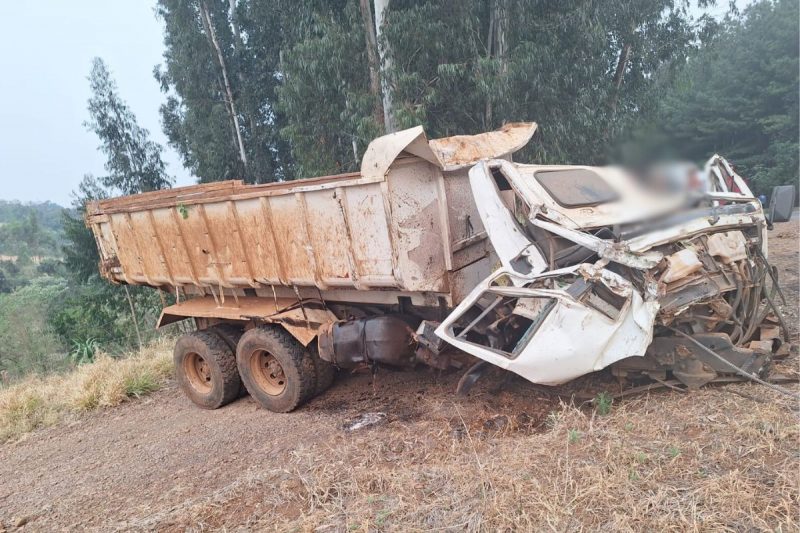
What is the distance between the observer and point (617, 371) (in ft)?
12.7

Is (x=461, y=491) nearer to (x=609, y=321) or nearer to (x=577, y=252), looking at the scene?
(x=609, y=321)

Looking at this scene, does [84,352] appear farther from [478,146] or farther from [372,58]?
[478,146]

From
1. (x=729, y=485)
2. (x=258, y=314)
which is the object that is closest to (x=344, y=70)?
(x=258, y=314)

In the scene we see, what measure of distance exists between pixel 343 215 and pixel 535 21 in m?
6.49

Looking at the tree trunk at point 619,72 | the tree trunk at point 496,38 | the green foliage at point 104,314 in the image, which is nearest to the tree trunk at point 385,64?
the tree trunk at point 496,38

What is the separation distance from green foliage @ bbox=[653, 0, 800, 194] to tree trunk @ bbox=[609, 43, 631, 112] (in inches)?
229

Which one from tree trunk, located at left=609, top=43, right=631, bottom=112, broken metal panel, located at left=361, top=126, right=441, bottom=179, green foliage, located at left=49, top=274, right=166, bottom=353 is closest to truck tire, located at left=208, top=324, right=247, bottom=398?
broken metal panel, located at left=361, top=126, right=441, bottom=179

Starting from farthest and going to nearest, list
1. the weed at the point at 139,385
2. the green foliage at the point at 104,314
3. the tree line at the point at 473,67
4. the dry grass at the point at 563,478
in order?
1. the green foliage at the point at 104,314
2. the tree line at the point at 473,67
3. the weed at the point at 139,385
4. the dry grass at the point at 563,478

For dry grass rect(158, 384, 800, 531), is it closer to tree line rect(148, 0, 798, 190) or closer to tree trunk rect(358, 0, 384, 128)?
tree line rect(148, 0, 798, 190)

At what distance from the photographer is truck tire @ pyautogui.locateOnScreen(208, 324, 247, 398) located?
5.98 metres

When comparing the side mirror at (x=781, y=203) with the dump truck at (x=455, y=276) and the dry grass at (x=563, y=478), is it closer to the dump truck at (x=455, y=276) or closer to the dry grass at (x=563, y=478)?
the dump truck at (x=455, y=276)

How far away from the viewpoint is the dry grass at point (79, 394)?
6.70m

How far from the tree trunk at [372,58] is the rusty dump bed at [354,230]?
4590 millimetres

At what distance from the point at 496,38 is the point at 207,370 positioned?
731 cm
